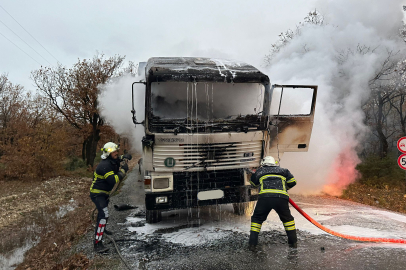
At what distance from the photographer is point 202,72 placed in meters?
5.43

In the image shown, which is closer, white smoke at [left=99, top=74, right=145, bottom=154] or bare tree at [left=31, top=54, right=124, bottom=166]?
white smoke at [left=99, top=74, right=145, bottom=154]

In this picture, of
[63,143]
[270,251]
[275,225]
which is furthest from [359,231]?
[63,143]

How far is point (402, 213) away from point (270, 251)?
15.1 ft

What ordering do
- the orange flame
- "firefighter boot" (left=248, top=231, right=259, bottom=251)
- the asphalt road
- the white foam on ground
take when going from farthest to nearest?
the orange flame
the white foam on ground
"firefighter boot" (left=248, top=231, right=259, bottom=251)
the asphalt road

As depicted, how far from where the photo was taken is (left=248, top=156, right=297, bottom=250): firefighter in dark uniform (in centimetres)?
450

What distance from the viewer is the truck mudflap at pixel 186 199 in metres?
5.29

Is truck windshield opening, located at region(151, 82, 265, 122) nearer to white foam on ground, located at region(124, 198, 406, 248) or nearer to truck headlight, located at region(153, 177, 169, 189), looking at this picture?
truck headlight, located at region(153, 177, 169, 189)

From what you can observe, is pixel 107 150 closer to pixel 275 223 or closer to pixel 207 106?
pixel 207 106

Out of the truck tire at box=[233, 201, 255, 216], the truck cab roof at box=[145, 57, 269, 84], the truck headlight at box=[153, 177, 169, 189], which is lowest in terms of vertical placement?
the truck tire at box=[233, 201, 255, 216]

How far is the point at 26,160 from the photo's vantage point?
13.7 m

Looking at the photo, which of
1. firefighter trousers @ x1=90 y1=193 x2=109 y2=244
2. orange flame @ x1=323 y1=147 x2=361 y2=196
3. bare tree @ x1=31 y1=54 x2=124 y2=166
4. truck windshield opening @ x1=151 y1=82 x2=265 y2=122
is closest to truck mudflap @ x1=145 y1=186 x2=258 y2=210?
firefighter trousers @ x1=90 y1=193 x2=109 y2=244

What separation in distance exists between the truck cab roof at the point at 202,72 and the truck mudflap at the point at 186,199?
2100 millimetres

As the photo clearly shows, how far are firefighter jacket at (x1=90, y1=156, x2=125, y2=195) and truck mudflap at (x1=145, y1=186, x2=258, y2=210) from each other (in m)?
0.75

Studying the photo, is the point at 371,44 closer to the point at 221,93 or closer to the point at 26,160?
the point at 221,93
